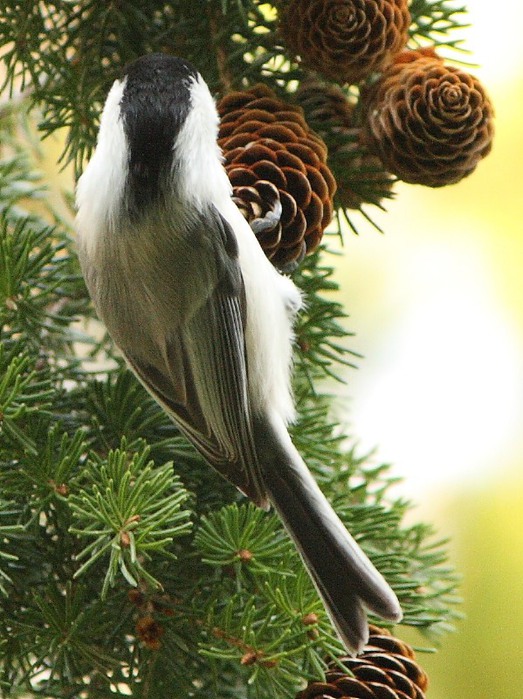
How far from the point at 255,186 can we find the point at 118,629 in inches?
15.0

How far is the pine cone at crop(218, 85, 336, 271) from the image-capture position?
0.75 m

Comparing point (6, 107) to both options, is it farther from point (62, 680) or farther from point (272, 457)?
point (62, 680)

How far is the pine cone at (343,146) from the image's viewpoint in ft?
2.69

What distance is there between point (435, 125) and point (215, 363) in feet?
0.92

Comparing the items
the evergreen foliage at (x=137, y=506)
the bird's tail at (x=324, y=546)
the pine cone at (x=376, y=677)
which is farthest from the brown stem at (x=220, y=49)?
the pine cone at (x=376, y=677)

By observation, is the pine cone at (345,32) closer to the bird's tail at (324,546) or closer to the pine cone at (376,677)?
the bird's tail at (324,546)

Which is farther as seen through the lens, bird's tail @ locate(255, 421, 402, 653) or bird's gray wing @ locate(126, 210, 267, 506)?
bird's gray wing @ locate(126, 210, 267, 506)

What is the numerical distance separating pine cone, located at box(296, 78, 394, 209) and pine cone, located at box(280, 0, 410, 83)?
0.05 metres

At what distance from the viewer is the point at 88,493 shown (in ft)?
2.17

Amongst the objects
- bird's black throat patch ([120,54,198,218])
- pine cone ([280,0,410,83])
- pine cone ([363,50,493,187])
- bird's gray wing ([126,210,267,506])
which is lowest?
bird's gray wing ([126,210,267,506])

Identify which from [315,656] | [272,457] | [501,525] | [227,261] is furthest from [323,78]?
[501,525]

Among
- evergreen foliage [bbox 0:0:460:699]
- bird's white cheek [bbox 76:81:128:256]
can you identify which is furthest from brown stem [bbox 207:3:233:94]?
bird's white cheek [bbox 76:81:128:256]

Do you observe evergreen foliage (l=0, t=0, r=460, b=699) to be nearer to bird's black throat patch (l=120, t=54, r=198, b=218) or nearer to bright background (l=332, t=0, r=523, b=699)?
bird's black throat patch (l=120, t=54, r=198, b=218)

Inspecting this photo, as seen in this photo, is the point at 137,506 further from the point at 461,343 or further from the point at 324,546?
the point at 461,343
